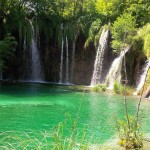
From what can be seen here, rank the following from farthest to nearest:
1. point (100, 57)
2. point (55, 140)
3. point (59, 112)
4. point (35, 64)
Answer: point (35, 64) < point (100, 57) < point (59, 112) < point (55, 140)

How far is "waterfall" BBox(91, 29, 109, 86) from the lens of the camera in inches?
1153

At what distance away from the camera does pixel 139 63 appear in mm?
24938

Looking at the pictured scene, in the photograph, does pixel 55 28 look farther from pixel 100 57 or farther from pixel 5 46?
pixel 5 46

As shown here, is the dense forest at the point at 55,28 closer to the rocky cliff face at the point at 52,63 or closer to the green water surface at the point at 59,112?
the rocky cliff face at the point at 52,63

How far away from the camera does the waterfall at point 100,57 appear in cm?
2930

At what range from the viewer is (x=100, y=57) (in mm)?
29625

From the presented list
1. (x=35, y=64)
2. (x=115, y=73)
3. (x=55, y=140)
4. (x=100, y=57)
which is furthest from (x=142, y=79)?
(x=55, y=140)

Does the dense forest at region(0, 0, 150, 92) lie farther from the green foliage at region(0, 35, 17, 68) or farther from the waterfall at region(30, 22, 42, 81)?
the green foliage at region(0, 35, 17, 68)

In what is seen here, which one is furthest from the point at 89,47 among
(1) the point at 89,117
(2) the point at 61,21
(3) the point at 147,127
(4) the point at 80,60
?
(3) the point at 147,127

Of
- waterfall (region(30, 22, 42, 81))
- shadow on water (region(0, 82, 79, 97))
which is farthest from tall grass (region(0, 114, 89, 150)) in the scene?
waterfall (region(30, 22, 42, 81))

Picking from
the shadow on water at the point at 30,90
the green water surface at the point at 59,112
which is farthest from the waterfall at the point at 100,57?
the green water surface at the point at 59,112

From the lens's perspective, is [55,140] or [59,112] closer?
[55,140]

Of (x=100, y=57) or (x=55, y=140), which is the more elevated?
(x=100, y=57)

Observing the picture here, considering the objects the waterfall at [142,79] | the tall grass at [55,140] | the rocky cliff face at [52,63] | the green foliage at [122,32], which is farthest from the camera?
the rocky cliff face at [52,63]
